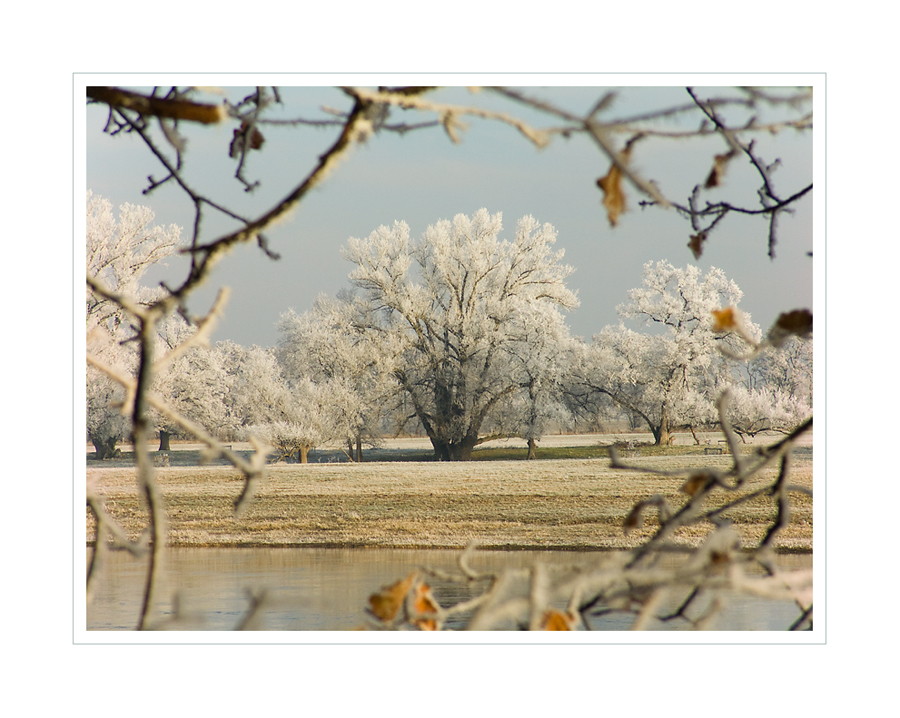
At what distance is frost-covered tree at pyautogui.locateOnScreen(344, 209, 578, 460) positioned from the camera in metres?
6.40

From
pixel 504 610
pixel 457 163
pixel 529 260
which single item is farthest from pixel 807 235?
pixel 504 610

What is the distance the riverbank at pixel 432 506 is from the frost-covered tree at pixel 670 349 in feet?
1.40

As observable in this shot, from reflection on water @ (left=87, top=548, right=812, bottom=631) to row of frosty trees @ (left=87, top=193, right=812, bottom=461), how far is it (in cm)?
109

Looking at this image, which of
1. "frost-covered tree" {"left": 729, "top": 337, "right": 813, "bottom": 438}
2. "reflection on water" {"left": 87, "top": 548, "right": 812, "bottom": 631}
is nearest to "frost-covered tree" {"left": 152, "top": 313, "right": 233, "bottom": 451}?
"reflection on water" {"left": 87, "top": 548, "right": 812, "bottom": 631}

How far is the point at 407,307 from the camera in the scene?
21.2 feet

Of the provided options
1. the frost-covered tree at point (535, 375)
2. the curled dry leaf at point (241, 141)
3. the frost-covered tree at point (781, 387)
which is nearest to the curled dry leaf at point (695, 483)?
the curled dry leaf at point (241, 141)

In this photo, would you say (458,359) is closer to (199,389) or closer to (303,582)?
(199,389)

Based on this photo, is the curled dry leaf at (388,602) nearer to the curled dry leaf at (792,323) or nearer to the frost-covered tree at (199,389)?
the curled dry leaf at (792,323)

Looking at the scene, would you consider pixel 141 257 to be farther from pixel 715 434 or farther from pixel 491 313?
Answer: pixel 715 434

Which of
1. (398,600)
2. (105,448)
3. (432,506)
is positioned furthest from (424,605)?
(105,448)

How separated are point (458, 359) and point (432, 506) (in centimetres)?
125

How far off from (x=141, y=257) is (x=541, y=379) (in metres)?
3.33

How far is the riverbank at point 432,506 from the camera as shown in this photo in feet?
17.9

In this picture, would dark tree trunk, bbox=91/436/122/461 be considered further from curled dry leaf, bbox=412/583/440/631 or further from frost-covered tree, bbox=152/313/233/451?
curled dry leaf, bbox=412/583/440/631
